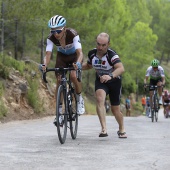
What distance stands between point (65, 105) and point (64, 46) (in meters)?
1.03

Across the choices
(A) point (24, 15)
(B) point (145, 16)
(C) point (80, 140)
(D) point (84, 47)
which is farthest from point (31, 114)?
(B) point (145, 16)

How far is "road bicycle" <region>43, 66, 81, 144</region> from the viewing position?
7.71m

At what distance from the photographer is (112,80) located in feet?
28.2

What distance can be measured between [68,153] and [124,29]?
93.1ft

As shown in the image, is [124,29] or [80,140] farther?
[124,29]

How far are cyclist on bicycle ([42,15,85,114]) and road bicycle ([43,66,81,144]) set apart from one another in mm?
121

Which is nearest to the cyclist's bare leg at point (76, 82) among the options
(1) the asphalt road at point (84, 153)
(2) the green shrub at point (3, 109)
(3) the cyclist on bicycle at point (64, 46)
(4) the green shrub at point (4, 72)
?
(3) the cyclist on bicycle at point (64, 46)

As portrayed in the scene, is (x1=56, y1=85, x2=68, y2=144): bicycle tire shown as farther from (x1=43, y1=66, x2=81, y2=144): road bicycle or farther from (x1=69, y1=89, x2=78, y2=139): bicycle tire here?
(x1=69, y1=89, x2=78, y2=139): bicycle tire

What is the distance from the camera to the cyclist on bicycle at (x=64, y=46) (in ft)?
25.8

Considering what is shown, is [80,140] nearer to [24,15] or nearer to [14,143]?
[14,143]

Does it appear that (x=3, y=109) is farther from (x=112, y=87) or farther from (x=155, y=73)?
(x=112, y=87)

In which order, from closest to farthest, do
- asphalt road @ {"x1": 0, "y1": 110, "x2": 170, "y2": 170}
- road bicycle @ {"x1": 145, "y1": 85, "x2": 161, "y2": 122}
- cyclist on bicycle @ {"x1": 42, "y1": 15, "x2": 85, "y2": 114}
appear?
asphalt road @ {"x1": 0, "y1": 110, "x2": 170, "y2": 170}
cyclist on bicycle @ {"x1": 42, "y1": 15, "x2": 85, "y2": 114}
road bicycle @ {"x1": 145, "y1": 85, "x2": 161, "y2": 122}

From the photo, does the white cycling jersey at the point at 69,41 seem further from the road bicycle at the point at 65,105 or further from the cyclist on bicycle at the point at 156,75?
the cyclist on bicycle at the point at 156,75

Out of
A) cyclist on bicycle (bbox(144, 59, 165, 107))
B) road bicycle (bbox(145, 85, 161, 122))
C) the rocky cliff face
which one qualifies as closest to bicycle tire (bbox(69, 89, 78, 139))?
the rocky cliff face
